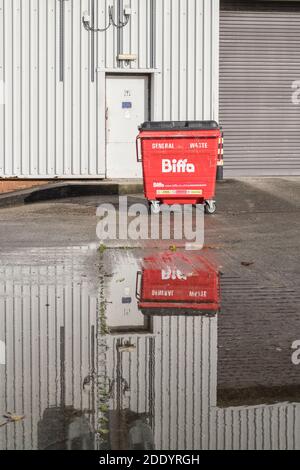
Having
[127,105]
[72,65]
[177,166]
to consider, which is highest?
[72,65]

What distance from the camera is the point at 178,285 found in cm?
892

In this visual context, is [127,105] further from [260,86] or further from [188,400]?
[188,400]

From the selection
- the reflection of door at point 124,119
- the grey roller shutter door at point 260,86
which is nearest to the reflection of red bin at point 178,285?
the reflection of door at point 124,119

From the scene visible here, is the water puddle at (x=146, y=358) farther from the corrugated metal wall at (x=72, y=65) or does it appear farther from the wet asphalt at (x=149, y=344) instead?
the corrugated metal wall at (x=72, y=65)

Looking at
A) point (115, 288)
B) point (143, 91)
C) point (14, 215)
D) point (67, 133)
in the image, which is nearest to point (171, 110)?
point (143, 91)

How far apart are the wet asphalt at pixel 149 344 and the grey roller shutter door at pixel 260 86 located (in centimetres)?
899

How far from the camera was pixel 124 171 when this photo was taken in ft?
65.4

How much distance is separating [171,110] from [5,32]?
3.65 metres

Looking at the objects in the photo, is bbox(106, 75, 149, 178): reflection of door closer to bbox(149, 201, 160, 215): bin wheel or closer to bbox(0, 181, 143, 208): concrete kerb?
bbox(0, 181, 143, 208): concrete kerb

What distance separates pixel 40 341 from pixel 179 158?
7484 millimetres

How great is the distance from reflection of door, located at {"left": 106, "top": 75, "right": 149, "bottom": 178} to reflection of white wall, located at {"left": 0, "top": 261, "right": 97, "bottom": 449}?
10.1 metres

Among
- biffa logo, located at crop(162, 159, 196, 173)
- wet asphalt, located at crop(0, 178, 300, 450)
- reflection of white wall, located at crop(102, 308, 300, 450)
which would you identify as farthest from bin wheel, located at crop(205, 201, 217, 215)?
reflection of white wall, located at crop(102, 308, 300, 450)

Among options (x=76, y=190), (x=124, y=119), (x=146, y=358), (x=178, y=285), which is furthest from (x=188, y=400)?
(x=124, y=119)
